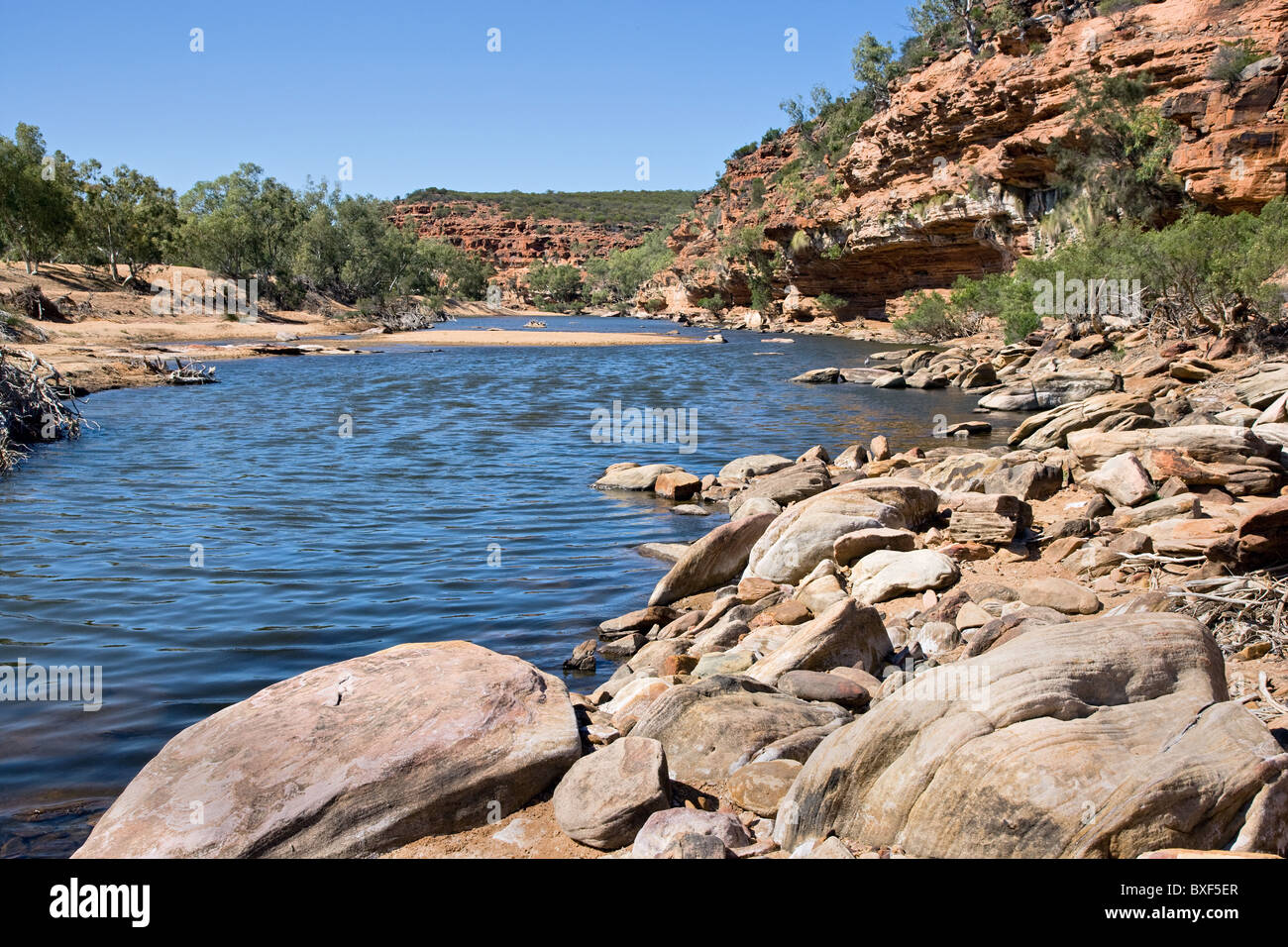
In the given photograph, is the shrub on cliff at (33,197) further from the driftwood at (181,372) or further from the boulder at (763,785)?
the boulder at (763,785)

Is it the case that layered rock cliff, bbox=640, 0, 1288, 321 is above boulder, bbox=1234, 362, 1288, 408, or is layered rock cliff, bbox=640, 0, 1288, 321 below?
above

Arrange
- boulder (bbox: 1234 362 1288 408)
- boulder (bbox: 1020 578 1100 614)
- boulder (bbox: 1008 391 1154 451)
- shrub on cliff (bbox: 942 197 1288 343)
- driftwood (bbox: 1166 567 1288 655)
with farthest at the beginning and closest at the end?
1. shrub on cliff (bbox: 942 197 1288 343)
2. boulder (bbox: 1234 362 1288 408)
3. boulder (bbox: 1008 391 1154 451)
4. boulder (bbox: 1020 578 1100 614)
5. driftwood (bbox: 1166 567 1288 655)

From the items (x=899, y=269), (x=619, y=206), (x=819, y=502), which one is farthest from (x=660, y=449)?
(x=619, y=206)

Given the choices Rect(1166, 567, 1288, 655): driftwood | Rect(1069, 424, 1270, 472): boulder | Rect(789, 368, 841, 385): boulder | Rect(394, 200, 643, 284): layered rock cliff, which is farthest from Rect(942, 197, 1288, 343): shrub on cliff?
Rect(394, 200, 643, 284): layered rock cliff

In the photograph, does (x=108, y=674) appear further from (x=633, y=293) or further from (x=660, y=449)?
(x=633, y=293)

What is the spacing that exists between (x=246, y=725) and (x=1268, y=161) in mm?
33141

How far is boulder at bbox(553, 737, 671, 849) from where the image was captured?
3.87 metres

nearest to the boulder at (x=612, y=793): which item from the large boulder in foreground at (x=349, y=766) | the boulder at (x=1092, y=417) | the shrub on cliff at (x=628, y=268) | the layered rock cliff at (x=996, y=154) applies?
the large boulder in foreground at (x=349, y=766)

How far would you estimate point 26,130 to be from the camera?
153 ft

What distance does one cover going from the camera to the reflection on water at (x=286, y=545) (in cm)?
626

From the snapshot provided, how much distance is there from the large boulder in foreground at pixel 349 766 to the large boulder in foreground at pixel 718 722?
25.7 inches

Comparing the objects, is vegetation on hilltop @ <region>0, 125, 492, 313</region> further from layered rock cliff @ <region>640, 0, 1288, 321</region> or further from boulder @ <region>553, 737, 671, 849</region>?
boulder @ <region>553, 737, 671, 849</region>

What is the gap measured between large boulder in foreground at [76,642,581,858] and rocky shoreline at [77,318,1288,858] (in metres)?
0.01

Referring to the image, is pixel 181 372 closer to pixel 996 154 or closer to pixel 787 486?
pixel 787 486
